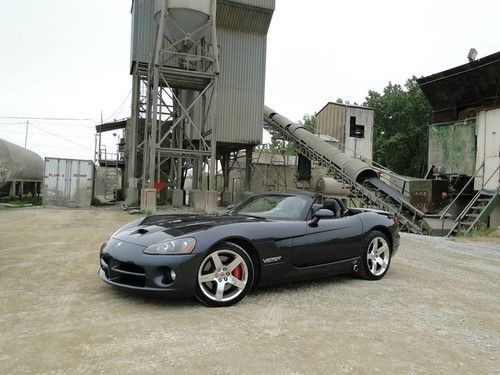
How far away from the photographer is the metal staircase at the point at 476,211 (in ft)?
45.3

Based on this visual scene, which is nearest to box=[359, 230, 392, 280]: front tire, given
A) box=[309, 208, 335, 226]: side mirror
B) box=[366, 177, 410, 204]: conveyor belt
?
box=[309, 208, 335, 226]: side mirror

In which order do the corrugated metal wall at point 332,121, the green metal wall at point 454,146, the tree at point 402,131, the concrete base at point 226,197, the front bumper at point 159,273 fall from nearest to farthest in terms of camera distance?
the front bumper at point 159,273, the green metal wall at point 454,146, the concrete base at point 226,197, the corrugated metal wall at point 332,121, the tree at point 402,131

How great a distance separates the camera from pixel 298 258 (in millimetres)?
4520

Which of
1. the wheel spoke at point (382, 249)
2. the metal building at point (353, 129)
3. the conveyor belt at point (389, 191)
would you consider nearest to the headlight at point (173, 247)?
the wheel spoke at point (382, 249)

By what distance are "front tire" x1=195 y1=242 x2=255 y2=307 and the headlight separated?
0.18 m

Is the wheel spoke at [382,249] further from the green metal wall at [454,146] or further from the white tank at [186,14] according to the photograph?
the white tank at [186,14]

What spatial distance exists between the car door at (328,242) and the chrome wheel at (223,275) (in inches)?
28.0

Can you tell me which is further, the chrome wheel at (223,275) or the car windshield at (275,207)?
the car windshield at (275,207)

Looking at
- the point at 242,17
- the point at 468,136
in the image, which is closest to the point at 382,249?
the point at 468,136

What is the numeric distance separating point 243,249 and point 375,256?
221 centimetres

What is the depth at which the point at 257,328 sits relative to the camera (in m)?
3.40

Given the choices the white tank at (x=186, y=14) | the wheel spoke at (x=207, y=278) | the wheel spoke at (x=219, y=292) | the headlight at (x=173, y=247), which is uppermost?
the white tank at (x=186, y=14)

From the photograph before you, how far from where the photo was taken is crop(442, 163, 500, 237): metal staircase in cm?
1380

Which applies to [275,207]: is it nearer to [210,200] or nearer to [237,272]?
[237,272]
